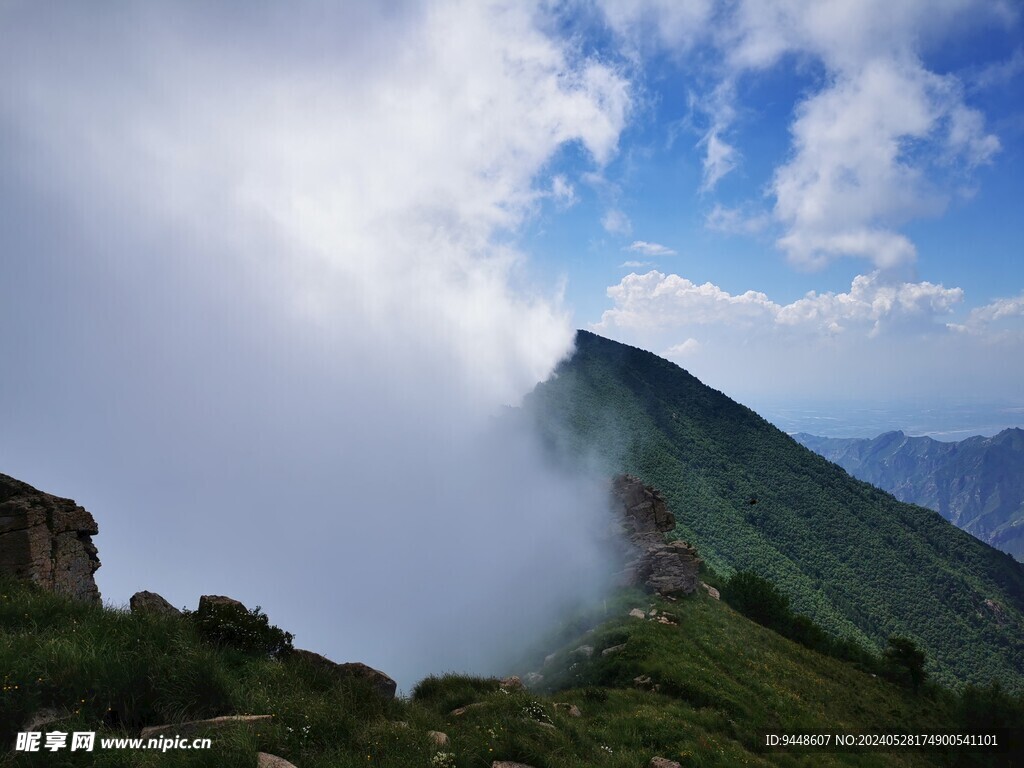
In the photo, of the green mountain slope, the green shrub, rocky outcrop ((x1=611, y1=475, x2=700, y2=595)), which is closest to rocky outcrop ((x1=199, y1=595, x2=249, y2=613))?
the green shrub

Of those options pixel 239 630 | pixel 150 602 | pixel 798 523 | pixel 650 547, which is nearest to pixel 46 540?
pixel 150 602

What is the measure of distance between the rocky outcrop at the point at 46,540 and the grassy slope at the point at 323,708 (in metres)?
4.63

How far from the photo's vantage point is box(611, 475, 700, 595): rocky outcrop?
134ft

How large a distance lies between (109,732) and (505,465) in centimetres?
15433

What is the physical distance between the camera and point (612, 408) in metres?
141

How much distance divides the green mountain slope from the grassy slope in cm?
6347

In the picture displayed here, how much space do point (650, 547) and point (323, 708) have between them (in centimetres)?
4343

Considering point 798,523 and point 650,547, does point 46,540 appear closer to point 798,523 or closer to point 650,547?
point 650,547

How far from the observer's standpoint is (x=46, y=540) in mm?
17906

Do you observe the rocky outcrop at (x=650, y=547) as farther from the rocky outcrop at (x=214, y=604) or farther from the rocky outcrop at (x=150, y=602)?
the rocky outcrop at (x=150, y=602)

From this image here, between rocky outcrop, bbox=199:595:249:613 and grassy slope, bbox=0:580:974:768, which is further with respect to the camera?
rocky outcrop, bbox=199:595:249:613

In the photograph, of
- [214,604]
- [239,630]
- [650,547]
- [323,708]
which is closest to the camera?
[323,708]

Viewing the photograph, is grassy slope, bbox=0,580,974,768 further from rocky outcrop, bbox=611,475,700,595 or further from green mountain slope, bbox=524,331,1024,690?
green mountain slope, bbox=524,331,1024,690

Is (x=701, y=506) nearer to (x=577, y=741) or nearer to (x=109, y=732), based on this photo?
(x=577, y=741)
